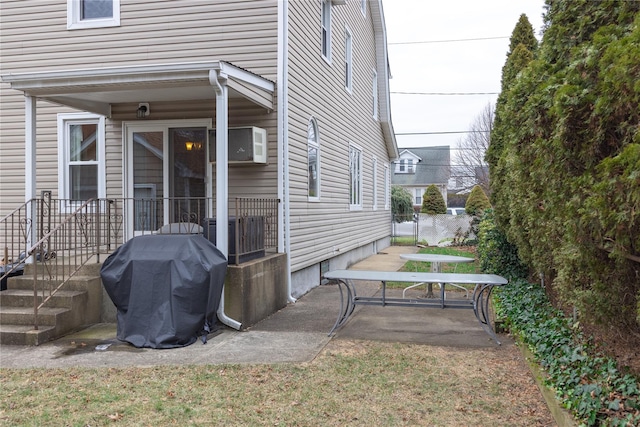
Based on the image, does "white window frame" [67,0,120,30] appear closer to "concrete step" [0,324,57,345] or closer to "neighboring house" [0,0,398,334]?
"neighboring house" [0,0,398,334]

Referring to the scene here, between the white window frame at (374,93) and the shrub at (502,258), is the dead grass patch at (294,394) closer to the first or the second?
the shrub at (502,258)

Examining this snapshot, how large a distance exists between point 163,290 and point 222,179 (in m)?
1.55

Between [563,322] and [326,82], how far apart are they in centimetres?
737

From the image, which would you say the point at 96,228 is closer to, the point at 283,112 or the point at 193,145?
the point at 193,145

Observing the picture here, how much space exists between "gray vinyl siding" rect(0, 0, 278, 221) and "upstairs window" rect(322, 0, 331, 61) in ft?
11.0

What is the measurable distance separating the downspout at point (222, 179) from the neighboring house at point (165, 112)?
415 millimetres

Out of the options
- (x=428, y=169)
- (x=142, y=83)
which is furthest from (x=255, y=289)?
(x=428, y=169)

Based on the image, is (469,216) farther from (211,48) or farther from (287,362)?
(287,362)

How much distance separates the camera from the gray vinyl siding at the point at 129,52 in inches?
328

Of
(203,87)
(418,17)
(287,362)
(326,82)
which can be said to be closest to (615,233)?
(287,362)

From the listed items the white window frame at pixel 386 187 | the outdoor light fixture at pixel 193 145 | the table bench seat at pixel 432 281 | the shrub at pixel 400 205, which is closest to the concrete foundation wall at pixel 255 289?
the table bench seat at pixel 432 281

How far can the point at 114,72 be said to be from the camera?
6605 mm

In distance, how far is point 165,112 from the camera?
865cm

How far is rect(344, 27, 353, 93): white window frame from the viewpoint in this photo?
13.5 m
